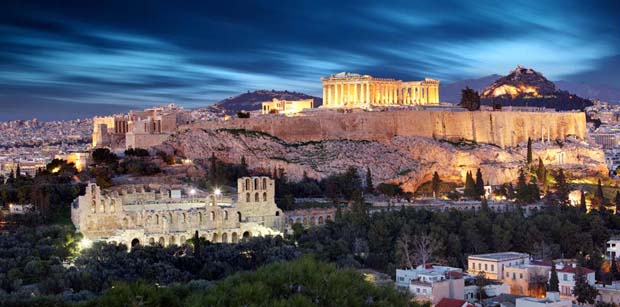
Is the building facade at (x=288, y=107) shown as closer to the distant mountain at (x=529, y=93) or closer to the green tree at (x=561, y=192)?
the green tree at (x=561, y=192)

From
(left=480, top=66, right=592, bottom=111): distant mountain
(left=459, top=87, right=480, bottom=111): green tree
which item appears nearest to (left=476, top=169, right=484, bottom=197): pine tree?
(left=459, top=87, right=480, bottom=111): green tree

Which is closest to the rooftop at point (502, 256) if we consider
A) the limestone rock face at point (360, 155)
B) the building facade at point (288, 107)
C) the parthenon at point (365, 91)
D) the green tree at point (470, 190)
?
the green tree at point (470, 190)

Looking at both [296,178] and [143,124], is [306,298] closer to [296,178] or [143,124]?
[296,178]

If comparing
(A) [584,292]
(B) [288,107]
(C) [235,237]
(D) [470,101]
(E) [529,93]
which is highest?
(E) [529,93]

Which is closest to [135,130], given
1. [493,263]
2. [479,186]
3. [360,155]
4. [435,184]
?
[360,155]

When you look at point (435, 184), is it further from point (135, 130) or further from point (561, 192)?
point (135, 130)
